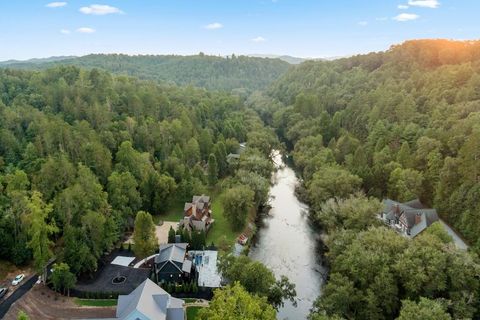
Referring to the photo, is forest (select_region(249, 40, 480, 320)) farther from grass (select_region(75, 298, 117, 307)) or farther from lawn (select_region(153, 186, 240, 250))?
grass (select_region(75, 298, 117, 307))

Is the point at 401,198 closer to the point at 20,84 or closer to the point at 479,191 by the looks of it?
the point at 479,191

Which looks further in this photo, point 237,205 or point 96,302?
point 237,205

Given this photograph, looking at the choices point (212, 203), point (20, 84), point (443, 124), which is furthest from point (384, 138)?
point (20, 84)

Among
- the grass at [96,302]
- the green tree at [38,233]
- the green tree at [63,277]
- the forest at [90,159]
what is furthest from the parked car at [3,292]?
the grass at [96,302]

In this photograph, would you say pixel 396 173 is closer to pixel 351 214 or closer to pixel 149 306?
pixel 351 214

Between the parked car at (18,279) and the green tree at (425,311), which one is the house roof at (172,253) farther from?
the green tree at (425,311)

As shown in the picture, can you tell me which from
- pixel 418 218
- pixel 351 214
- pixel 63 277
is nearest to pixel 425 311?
pixel 351 214
